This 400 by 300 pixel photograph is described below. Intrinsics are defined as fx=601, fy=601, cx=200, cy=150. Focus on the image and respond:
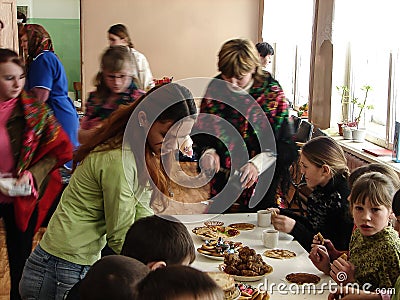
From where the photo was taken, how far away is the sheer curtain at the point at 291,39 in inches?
254

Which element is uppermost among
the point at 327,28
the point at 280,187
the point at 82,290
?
the point at 327,28

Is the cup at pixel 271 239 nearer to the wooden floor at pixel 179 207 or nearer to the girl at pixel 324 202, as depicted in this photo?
the girl at pixel 324 202

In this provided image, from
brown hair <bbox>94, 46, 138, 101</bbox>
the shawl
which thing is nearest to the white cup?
the shawl

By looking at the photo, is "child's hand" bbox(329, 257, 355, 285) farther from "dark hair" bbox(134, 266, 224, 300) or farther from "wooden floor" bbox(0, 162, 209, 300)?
"wooden floor" bbox(0, 162, 209, 300)

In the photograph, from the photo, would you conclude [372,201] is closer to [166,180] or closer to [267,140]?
[166,180]

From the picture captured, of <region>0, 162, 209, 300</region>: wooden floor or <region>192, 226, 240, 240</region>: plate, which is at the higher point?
<region>192, 226, 240, 240</region>: plate

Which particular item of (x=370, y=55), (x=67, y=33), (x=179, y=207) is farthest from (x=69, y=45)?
(x=370, y=55)

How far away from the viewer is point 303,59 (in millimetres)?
7082

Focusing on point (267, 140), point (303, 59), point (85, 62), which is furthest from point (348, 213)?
point (85, 62)

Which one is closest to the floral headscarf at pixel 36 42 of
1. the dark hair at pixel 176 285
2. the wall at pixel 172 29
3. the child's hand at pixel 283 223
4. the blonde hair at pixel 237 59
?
the blonde hair at pixel 237 59

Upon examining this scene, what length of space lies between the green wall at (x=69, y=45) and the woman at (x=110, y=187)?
21.3 ft

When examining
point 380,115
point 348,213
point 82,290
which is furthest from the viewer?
point 380,115

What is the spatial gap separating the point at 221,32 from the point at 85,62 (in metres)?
1.97

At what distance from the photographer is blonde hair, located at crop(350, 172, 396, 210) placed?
2.26 metres
